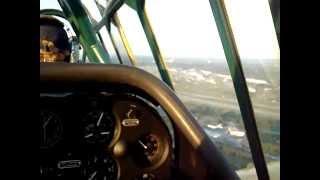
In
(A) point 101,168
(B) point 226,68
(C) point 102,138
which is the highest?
(B) point 226,68

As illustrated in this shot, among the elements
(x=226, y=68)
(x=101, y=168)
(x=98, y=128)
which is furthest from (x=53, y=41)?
(x=226, y=68)

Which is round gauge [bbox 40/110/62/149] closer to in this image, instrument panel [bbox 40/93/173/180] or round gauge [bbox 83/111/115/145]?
instrument panel [bbox 40/93/173/180]

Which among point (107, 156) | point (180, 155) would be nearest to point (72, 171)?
point (107, 156)

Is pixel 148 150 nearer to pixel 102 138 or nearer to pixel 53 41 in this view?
pixel 102 138

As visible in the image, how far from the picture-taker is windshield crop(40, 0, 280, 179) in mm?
3242

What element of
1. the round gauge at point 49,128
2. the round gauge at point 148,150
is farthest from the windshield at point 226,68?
the round gauge at point 49,128

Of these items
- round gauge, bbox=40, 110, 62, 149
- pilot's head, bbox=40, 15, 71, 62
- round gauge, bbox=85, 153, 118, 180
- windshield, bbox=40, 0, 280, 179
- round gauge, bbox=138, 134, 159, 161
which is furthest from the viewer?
windshield, bbox=40, 0, 280, 179

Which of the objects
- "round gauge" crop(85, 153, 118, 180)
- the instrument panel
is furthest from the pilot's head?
"round gauge" crop(85, 153, 118, 180)

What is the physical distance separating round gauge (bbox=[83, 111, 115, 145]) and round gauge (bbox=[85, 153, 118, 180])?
8cm

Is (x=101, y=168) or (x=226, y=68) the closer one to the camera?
(x=101, y=168)

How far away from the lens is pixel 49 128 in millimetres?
2041

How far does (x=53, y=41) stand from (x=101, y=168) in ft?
2.93

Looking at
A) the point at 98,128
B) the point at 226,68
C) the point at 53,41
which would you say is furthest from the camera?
the point at 226,68
